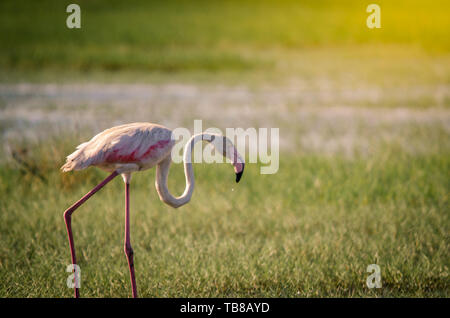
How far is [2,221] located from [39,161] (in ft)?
4.24

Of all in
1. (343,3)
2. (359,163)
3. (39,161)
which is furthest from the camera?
(343,3)

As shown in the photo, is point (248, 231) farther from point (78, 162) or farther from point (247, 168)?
point (78, 162)

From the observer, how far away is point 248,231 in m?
5.39

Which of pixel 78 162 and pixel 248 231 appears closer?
pixel 78 162

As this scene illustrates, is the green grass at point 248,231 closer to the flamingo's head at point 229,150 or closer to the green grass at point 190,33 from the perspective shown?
the flamingo's head at point 229,150

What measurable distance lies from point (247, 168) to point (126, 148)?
11.7 feet

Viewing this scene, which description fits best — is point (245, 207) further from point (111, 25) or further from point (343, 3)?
point (343, 3)

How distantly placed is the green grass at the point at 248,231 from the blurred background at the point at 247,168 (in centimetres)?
2

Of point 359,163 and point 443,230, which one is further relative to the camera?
point 359,163

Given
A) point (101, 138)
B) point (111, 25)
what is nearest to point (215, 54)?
point (111, 25)

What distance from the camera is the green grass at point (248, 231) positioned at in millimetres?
4328

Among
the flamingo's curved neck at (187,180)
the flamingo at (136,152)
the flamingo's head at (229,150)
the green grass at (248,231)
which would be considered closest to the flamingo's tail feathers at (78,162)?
the flamingo at (136,152)

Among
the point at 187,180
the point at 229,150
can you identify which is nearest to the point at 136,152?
the point at 187,180
